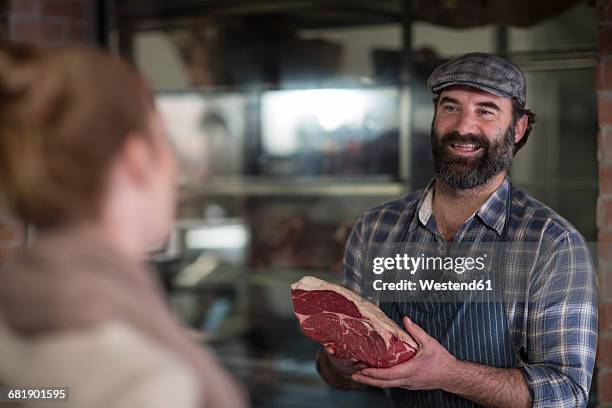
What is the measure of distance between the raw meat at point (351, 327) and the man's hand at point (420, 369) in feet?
0.05

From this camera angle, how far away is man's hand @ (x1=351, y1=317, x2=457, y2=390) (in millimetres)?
1945

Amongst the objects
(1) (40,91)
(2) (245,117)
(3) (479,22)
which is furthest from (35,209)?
(2) (245,117)

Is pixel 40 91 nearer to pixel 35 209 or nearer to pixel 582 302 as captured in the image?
pixel 35 209

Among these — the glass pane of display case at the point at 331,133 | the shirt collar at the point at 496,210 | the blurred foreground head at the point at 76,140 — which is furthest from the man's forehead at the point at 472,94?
the glass pane of display case at the point at 331,133

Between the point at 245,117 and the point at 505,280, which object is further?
the point at 245,117

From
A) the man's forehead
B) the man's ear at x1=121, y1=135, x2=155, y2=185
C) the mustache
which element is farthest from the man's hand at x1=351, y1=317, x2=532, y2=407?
the man's ear at x1=121, y1=135, x2=155, y2=185

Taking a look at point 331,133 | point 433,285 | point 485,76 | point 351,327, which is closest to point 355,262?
point 433,285

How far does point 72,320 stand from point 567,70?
2539mm

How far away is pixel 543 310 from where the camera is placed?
2.00 metres

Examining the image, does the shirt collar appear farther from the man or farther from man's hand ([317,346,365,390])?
man's hand ([317,346,365,390])

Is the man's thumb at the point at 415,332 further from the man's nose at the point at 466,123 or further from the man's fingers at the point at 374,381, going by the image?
the man's nose at the point at 466,123

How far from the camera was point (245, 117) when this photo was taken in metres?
4.70

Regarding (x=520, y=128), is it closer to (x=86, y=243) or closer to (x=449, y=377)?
(x=449, y=377)

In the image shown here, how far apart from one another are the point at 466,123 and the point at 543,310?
1.50 ft
